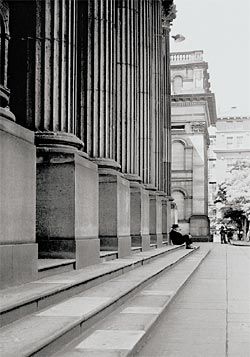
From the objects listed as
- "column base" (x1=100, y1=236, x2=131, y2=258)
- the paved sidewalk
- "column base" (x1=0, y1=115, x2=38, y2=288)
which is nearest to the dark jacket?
"column base" (x1=100, y1=236, x2=131, y2=258)

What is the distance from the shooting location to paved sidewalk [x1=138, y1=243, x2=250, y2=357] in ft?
21.1

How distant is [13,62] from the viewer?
11.2 metres

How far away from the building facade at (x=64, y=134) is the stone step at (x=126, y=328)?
4.43 feet

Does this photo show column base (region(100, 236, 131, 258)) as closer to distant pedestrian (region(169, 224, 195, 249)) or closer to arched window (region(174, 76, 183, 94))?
distant pedestrian (region(169, 224, 195, 249))

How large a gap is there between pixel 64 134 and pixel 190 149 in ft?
184

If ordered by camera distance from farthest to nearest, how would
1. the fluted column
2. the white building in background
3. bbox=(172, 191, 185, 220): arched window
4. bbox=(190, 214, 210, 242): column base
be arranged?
the white building in background, bbox=(172, 191, 185, 220): arched window, bbox=(190, 214, 210, 242): column base, the fluted column

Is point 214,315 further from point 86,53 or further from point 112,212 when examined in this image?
point 86,53

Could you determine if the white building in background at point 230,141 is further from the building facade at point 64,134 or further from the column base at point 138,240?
the building facade at point 64,134

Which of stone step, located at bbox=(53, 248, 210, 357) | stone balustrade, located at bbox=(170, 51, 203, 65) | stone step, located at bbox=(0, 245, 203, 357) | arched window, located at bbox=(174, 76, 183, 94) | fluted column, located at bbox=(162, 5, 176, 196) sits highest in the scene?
stone balustrade, located at bbox=(170, 51, 203, 65)

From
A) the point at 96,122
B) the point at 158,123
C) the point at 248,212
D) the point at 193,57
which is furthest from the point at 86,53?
the point at 193,57

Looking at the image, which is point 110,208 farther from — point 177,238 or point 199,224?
point 199,224

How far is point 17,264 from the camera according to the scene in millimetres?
8078

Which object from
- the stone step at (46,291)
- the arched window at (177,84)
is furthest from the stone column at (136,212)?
the arched window at (177,84)

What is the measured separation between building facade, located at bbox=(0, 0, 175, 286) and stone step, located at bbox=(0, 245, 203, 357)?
91 cm
